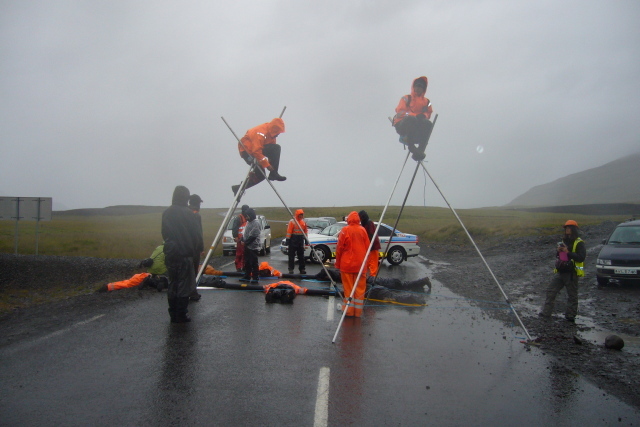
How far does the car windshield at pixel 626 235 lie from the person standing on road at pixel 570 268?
688 cm

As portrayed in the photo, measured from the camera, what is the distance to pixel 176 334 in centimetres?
696

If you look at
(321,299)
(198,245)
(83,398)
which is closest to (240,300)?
(321,299)

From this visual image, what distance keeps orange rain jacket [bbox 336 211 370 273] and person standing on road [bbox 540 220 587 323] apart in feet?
12.2

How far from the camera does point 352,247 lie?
8.60 metres

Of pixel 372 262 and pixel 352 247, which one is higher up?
pixel 352 247

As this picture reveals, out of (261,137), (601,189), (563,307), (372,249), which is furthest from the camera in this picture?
(601,189)

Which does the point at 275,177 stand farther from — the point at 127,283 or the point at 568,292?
the point at 568,292

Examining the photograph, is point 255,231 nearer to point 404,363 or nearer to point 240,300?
point 240,300

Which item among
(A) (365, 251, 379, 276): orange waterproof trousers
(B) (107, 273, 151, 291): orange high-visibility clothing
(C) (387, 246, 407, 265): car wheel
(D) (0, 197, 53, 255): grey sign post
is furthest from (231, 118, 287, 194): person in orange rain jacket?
(D) (0, 197, 53, 255): grey sign post

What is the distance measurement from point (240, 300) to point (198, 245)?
2.49 m

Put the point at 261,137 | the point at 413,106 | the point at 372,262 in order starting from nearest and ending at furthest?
the point at 413,106 < the point at 261,137 < the point at 372,262

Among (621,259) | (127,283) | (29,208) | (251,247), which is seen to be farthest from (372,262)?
(29,208)

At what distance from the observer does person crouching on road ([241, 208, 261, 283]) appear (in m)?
11.8

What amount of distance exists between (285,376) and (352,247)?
370 centimetres
